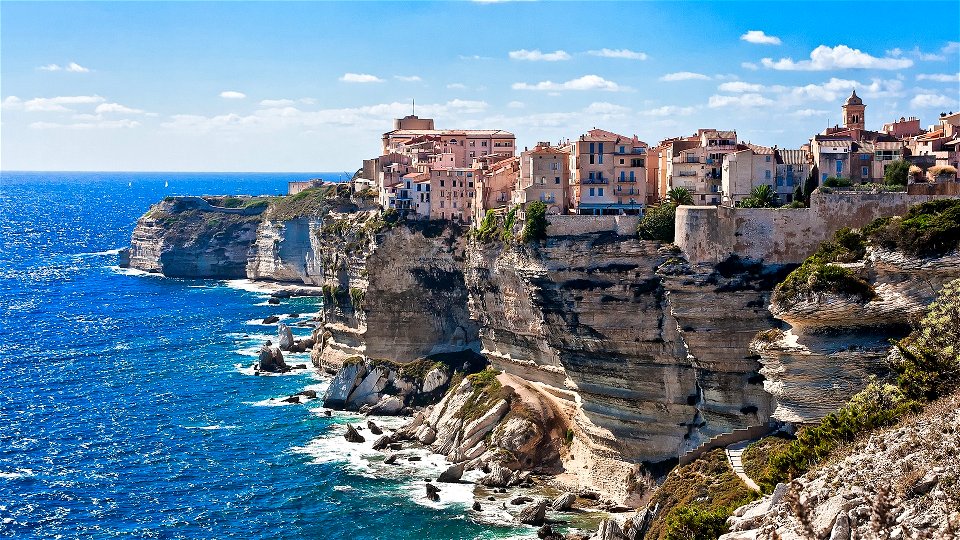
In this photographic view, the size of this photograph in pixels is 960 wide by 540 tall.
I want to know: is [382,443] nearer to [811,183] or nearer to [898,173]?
[811,183]

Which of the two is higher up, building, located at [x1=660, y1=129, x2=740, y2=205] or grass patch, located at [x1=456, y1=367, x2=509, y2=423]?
building, located at [x1=660, y1=129, x2=740, y2=205]

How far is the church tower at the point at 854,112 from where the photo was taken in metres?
77.3

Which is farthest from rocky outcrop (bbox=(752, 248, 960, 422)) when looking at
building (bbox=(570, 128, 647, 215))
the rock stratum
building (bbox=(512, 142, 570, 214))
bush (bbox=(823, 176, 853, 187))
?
building (bbox=(512, 142, 570, 214))

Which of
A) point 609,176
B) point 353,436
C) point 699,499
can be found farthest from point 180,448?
point 699,499

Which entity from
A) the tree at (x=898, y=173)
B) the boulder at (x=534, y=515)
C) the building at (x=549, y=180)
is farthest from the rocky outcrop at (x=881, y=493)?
the building at (x=549, y=180)

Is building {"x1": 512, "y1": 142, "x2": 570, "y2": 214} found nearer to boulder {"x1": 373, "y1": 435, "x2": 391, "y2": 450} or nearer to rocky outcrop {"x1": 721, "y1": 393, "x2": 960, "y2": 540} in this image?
boulder {"x1": 373, "y1": 435, "x2": 391, "y2": 450}

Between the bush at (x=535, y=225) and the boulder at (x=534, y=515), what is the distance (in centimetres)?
1457

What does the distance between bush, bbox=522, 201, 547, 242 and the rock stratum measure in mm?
610

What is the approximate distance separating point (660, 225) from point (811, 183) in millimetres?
9340

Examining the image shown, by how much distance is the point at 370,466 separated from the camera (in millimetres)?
68875

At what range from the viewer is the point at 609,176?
7250 centimetres

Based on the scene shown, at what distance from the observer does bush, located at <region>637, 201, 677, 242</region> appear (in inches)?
2482

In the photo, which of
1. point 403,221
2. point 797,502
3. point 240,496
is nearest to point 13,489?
point 240,496

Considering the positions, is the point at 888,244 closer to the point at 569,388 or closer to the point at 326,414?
the point at 569,388
